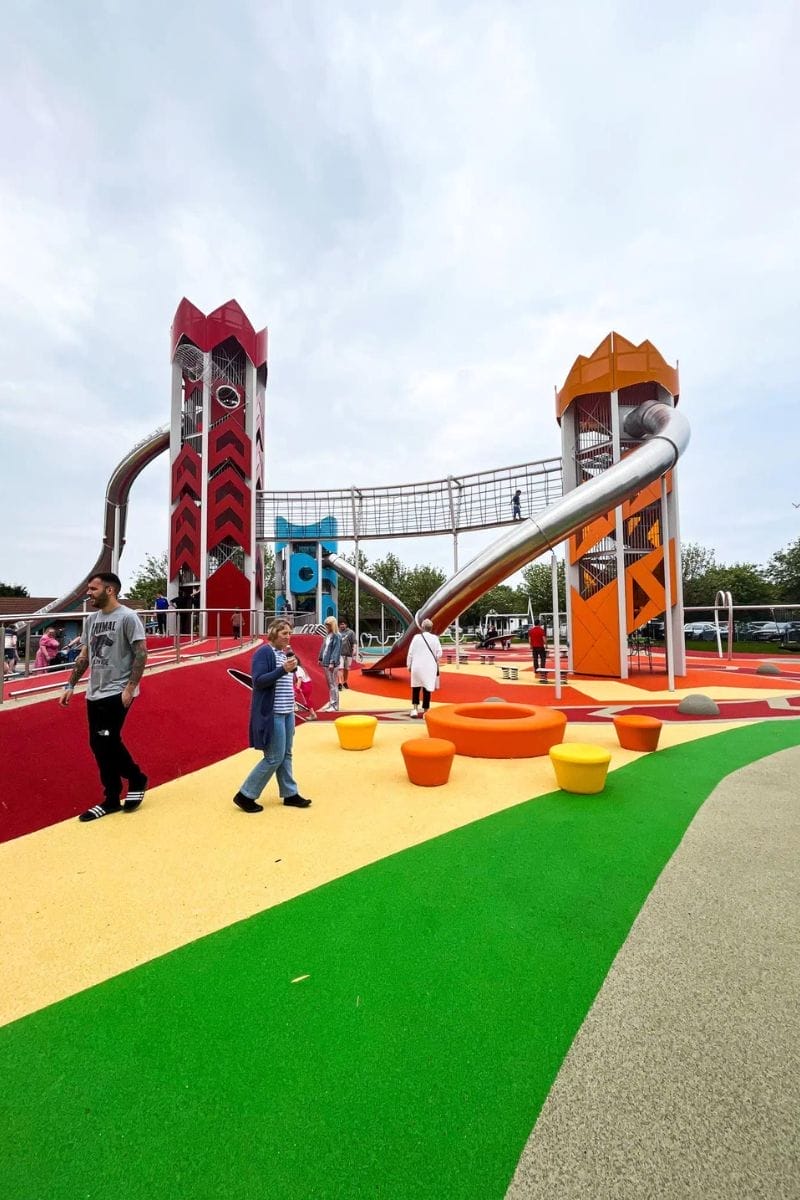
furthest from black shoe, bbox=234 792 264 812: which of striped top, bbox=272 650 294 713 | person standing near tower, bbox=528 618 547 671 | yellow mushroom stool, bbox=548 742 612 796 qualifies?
person standing near tower, bbox=528 618 547 671

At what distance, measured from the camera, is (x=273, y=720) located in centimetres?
523

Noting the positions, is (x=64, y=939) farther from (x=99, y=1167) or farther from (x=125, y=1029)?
(x=99, y=1167)

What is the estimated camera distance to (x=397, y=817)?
5234mm

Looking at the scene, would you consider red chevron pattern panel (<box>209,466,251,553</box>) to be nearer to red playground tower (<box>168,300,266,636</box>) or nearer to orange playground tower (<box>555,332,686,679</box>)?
red playground tower (<box>168,300,266,636</box>)

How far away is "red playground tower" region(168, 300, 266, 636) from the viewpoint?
26792 millimetres

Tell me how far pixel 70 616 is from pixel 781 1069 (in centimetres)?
754

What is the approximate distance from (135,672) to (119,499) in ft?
108

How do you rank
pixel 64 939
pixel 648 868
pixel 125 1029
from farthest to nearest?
1. pixel 648 868
2. pixel 64 939
3. pixel 125 1029

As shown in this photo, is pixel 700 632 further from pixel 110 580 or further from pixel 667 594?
pixel 110 580

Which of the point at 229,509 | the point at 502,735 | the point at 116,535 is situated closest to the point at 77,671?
the point at 502,735

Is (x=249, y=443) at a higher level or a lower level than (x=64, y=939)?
higher

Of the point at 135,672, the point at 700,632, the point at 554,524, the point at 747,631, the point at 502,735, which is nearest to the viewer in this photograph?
the point at 135,672

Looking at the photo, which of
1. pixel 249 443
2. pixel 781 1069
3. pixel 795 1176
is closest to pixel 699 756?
pixel 781 1069

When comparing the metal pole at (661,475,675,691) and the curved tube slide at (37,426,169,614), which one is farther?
the curved tube slide at (37,426,169,614)
